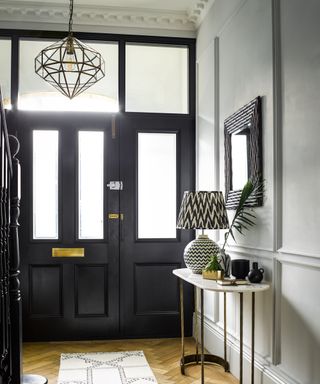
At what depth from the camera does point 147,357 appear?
3910 millimetres

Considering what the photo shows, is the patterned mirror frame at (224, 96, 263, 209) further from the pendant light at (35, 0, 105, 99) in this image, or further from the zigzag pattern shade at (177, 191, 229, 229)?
the pendant light at (35, 0, 105, 99)

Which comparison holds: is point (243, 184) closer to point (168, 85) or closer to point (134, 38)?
point (168, 85)

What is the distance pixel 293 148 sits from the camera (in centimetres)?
263

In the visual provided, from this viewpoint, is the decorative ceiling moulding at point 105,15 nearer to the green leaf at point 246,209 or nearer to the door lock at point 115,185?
the door lock at point 115,185

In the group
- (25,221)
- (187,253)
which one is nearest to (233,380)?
(187,253)

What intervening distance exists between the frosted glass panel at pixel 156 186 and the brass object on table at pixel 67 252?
54 centimetres

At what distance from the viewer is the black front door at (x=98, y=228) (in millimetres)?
4434

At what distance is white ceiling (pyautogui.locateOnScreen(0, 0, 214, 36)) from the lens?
433cm

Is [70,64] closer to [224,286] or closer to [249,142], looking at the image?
[249,142]

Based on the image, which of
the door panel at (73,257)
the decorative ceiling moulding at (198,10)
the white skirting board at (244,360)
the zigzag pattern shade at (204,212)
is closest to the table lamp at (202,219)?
the zigzag pattern shade at (204,212)

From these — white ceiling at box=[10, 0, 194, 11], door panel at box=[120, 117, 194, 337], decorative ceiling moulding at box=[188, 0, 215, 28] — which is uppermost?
white ceiling at box=[10, 0, 194, 11]

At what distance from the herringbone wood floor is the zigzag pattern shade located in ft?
A: 3.30

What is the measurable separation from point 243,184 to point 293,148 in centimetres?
78

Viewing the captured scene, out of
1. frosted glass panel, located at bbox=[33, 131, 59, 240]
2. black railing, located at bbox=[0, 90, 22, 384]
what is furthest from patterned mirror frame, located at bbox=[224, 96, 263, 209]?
frosted glass panel, located at bbox=[33, 131, 59, 240]
